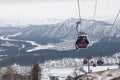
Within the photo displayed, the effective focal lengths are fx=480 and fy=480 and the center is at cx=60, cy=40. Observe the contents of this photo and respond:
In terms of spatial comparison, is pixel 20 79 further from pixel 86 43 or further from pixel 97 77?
pixel 86 43

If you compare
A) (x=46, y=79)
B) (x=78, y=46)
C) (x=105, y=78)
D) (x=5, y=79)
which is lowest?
(x=78, y=46)

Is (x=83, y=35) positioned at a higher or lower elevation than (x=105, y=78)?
lower

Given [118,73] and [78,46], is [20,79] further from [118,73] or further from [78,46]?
[78,46]

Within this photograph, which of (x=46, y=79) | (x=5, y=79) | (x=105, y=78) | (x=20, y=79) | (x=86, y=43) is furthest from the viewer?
(x=46, y=79)

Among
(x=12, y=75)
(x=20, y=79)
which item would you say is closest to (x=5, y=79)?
(x=12, y=75)

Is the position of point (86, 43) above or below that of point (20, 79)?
below

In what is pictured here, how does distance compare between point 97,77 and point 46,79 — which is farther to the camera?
point 46,79

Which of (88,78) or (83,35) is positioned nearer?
(83,35)

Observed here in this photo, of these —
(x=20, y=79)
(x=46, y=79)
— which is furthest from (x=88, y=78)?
(x=46, y=79)

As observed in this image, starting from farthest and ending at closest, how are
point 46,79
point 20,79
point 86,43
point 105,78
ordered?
point 46,79, point 20,79, point 105,78, point 86,43
